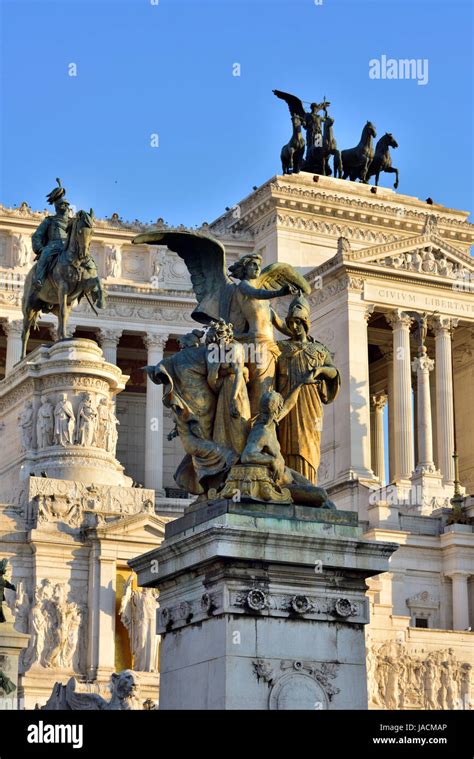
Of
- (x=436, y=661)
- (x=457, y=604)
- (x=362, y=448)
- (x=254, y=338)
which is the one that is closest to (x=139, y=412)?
(x=362, y=448)

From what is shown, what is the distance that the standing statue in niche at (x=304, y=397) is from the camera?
18297mm

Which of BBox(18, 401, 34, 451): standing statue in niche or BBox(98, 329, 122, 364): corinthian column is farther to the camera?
BBox(98, 329, 122, 364): corinthian column

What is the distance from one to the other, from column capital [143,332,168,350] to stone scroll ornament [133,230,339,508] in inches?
2503

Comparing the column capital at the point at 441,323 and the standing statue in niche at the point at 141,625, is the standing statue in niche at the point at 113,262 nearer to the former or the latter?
the column capital at the point at 441,323

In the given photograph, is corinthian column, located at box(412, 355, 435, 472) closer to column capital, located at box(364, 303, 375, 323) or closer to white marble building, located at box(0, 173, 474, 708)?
white marble building, located at box(0, 173, 474, 708)

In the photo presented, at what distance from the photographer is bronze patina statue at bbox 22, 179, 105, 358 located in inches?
1818

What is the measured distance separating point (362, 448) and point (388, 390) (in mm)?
10470

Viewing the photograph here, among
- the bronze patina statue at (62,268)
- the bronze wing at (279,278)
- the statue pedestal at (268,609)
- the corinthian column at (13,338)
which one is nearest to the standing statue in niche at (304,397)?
the bronze wing at (279,278)

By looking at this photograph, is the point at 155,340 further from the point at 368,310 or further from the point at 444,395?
the point at 444,395

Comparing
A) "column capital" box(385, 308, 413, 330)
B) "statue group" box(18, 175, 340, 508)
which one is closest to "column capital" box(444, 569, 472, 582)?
"column capital" box(385, 308, 413, 330)

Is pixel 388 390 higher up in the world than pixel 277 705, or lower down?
higher up

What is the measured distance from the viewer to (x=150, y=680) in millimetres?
35000

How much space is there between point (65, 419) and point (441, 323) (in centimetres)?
3501

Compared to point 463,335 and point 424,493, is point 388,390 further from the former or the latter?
point 424,493
